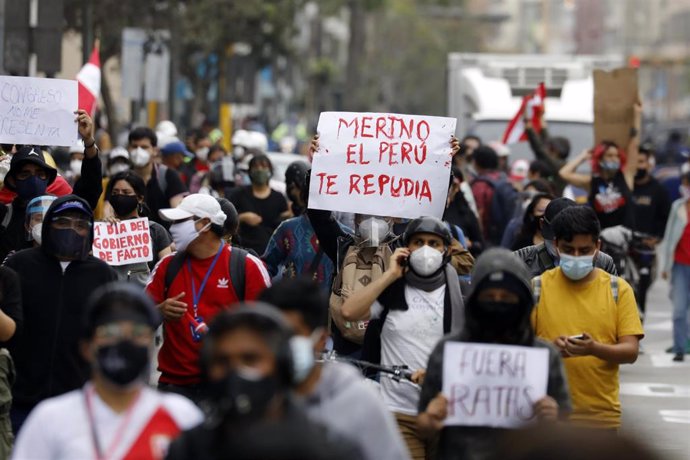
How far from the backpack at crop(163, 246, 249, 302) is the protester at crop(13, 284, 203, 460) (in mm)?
3025

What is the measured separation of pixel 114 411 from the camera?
5016 millimetres

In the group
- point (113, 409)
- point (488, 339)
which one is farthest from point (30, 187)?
point (113, 409)

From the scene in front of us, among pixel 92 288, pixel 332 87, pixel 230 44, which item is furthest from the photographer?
pixel 332 87

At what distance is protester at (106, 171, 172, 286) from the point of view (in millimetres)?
10203

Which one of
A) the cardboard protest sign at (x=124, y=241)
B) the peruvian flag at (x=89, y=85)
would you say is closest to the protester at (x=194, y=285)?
the cardboard protest sign at (x=124, y=241)

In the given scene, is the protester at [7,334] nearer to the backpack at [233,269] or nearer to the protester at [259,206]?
the backpack at [233,269]

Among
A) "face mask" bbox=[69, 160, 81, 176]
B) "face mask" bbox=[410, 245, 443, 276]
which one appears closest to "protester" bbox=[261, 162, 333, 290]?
"face mask" bbox=[410, 245, 443, 276]

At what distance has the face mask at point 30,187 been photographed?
9.81 metres

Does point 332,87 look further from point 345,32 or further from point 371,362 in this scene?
point 371,362

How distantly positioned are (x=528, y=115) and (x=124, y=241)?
32.9 feet

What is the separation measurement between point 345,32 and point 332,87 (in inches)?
1547

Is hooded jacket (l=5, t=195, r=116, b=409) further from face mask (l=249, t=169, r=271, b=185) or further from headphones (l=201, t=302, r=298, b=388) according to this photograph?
face mask (l=249, t=169, r=271, b=185)

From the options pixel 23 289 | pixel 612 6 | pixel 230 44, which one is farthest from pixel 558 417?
pixel 612 6

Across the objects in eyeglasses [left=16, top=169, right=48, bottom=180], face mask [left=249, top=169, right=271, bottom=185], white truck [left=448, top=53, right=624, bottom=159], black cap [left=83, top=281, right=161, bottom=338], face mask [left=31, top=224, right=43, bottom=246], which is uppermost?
white truck [left=448, top=53, right=624, bottom=159]
